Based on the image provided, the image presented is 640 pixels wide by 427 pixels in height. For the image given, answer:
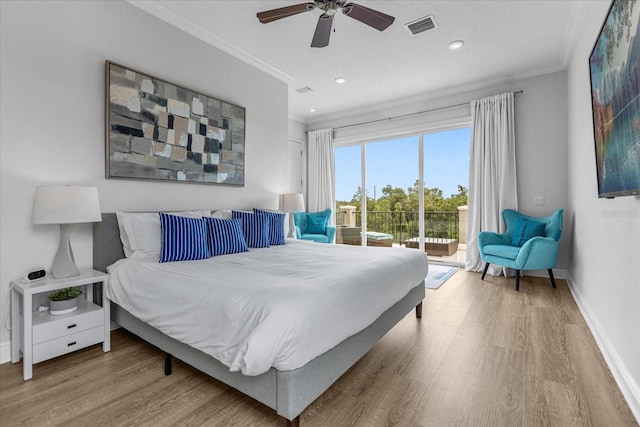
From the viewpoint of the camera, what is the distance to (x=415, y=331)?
2570 millimetres

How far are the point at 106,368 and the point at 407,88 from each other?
4966 mm

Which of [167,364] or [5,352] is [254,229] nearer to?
[167,364]

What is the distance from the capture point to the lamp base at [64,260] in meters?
2.15

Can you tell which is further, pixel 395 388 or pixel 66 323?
pixel 66 323

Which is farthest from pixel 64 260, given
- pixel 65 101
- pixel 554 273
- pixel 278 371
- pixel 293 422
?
pixel 554 273

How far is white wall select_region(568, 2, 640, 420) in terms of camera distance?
5.43 feet

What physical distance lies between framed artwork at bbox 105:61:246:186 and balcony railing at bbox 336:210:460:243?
3045 millimetres

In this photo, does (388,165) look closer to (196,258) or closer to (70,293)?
(196,258)

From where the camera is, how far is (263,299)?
4.64ft

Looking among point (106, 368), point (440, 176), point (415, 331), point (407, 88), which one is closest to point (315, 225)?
point (440, 176)

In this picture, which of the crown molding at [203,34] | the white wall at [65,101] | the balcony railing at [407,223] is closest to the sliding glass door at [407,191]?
the balcony railing at [407,223]

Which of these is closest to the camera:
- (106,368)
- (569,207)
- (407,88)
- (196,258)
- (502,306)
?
(106,368)

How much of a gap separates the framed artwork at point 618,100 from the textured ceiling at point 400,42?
1303 mm

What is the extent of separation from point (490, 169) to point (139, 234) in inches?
178
